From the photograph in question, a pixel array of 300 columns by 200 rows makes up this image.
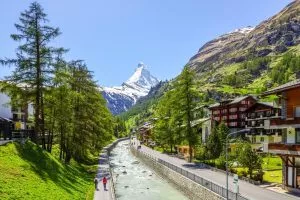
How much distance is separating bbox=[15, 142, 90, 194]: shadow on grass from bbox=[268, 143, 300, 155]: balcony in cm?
2263

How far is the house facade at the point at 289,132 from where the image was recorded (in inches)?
1682

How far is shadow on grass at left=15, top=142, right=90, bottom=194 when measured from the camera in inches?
1535

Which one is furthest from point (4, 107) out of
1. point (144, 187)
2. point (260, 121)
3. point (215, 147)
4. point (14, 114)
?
point (260, 121)

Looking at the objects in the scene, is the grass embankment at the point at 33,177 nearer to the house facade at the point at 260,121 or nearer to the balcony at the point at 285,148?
the balcony at the point at 285,148

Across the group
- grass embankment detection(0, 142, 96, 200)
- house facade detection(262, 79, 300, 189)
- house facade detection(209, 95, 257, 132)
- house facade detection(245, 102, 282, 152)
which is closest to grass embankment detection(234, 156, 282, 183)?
house facade detection(262, 79, 300, 189)

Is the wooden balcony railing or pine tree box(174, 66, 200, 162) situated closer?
the wooden balcony railing

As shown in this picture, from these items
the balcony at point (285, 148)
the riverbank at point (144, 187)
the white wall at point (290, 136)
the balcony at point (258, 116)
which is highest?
the balcony at point (258, 116)

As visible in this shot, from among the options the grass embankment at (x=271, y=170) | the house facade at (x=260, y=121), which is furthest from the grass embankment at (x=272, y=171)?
the house facade at (x=260, y=121)

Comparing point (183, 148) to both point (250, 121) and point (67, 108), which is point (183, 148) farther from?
point (67, 108)

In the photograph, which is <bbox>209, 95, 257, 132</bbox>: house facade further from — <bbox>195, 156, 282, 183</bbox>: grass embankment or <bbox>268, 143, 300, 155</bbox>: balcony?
<bbox>268, 143, 300, 155</bbox>: balcony

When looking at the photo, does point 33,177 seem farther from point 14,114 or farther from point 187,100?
point 14,114

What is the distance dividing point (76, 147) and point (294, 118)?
3453cm

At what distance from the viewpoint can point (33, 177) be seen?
3550cm

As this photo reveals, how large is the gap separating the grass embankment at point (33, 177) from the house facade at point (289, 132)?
21737mm
